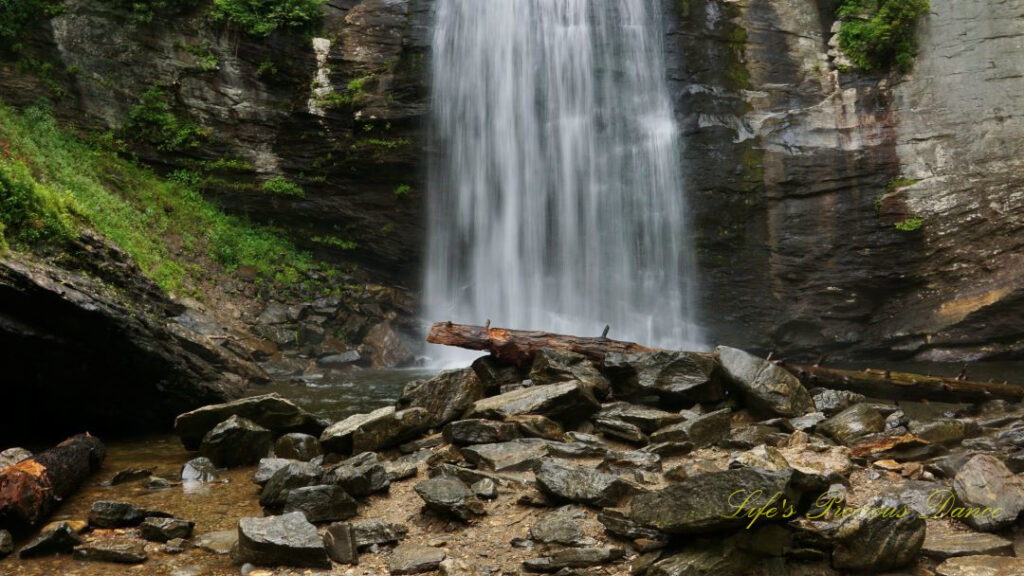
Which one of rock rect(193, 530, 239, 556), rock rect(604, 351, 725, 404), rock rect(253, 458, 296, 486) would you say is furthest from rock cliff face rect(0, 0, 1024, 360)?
rock rect(193, 530, 239, 556)

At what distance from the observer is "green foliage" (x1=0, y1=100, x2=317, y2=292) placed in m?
13.9

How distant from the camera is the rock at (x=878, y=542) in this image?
332cm

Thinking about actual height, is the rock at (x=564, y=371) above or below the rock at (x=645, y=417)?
above

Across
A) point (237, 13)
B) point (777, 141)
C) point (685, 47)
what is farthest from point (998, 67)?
point (237, 13)

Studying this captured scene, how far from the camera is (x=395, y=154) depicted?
55.7ft

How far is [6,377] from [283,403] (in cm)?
289

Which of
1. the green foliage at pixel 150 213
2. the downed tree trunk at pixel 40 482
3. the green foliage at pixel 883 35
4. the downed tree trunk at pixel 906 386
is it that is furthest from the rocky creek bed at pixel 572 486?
the green foliage at pixel 883 35

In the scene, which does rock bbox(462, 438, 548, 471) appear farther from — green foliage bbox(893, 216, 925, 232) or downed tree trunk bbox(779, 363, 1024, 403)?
green foliage bbox(893, 216, 925, 232)

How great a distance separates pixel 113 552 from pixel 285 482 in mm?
1202

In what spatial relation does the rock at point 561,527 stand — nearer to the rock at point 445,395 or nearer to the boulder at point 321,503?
the boulder at point 321,503

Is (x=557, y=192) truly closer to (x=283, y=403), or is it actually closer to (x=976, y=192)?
(x=976, y=192)

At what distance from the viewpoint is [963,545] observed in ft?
11.6

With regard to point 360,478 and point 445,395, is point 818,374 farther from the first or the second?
point 360,478

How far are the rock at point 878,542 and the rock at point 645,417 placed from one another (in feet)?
9.70
